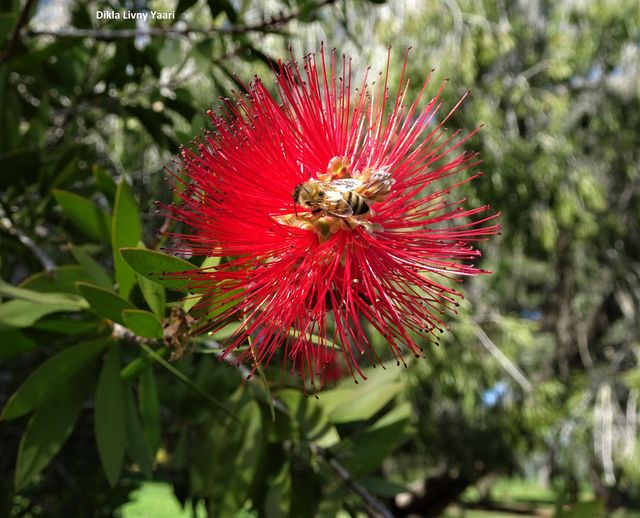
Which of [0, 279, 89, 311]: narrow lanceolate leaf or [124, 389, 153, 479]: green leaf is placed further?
[124, 389, 153, 479]: green leaf

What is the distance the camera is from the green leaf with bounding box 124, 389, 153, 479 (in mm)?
970

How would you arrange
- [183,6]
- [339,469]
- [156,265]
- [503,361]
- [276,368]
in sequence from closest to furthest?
[156,265], [339,469], [276,368], [183,6], [503,361]

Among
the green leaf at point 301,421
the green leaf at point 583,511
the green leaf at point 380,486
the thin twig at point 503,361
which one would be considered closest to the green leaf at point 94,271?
the green leaf at point 301,421

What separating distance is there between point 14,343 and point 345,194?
574 millimetres

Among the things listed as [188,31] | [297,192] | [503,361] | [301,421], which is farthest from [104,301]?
[503,361]

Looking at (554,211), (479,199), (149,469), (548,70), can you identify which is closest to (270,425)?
(149,469)

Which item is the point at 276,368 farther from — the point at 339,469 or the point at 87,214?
the point at 87,214

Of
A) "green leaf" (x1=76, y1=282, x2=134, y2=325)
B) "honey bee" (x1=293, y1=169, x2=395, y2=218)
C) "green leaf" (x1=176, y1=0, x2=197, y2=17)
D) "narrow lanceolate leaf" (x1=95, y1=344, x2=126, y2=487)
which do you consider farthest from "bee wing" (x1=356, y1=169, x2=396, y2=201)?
"green leaf" (x1=176, y1=0, x2=197, y2=17)

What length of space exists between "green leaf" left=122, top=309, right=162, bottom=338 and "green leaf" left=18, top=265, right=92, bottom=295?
238 mm

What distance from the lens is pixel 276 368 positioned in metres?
1.15

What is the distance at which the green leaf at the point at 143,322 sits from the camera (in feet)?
2.54

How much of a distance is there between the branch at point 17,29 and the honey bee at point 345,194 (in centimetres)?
78

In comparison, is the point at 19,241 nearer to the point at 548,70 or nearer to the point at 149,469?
the point at 149,469

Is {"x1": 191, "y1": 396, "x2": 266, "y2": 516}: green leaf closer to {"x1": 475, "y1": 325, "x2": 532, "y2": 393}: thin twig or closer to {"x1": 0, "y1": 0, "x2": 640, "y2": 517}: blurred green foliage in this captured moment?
{"x1": 0, "y1": 0, "x2": 640, "y2": 517}: blurred green foliage
